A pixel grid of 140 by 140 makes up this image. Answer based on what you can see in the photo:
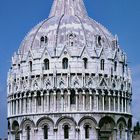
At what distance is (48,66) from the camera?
65.6 meters

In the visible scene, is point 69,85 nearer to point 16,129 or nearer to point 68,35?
point 68,35

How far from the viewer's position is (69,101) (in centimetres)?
6353

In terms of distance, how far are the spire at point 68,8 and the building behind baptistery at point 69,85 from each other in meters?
2.20

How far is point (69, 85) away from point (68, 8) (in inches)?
500

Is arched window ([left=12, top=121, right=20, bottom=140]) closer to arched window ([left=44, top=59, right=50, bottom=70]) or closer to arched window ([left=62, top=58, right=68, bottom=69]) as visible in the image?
arched window ([left=44, top=59, right=50, bottom=70])

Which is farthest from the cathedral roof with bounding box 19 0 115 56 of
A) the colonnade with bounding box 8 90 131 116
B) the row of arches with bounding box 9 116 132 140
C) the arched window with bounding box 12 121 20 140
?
the arched window with bounding box 12 121 20 140

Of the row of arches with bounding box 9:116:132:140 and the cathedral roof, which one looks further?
the cathedral roof

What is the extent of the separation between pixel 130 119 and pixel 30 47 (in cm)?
1534

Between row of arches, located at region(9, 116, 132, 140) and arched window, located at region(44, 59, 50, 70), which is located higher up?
arched window, located at region(44, 59, 50, 70)

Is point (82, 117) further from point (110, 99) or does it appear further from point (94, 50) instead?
point (94, 50)

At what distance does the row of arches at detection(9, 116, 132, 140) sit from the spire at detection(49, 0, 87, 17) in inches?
599

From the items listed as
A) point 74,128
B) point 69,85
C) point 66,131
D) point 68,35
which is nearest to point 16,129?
point 66,131

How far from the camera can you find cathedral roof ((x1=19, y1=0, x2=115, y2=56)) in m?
66.0

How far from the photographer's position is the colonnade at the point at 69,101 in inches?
2504
